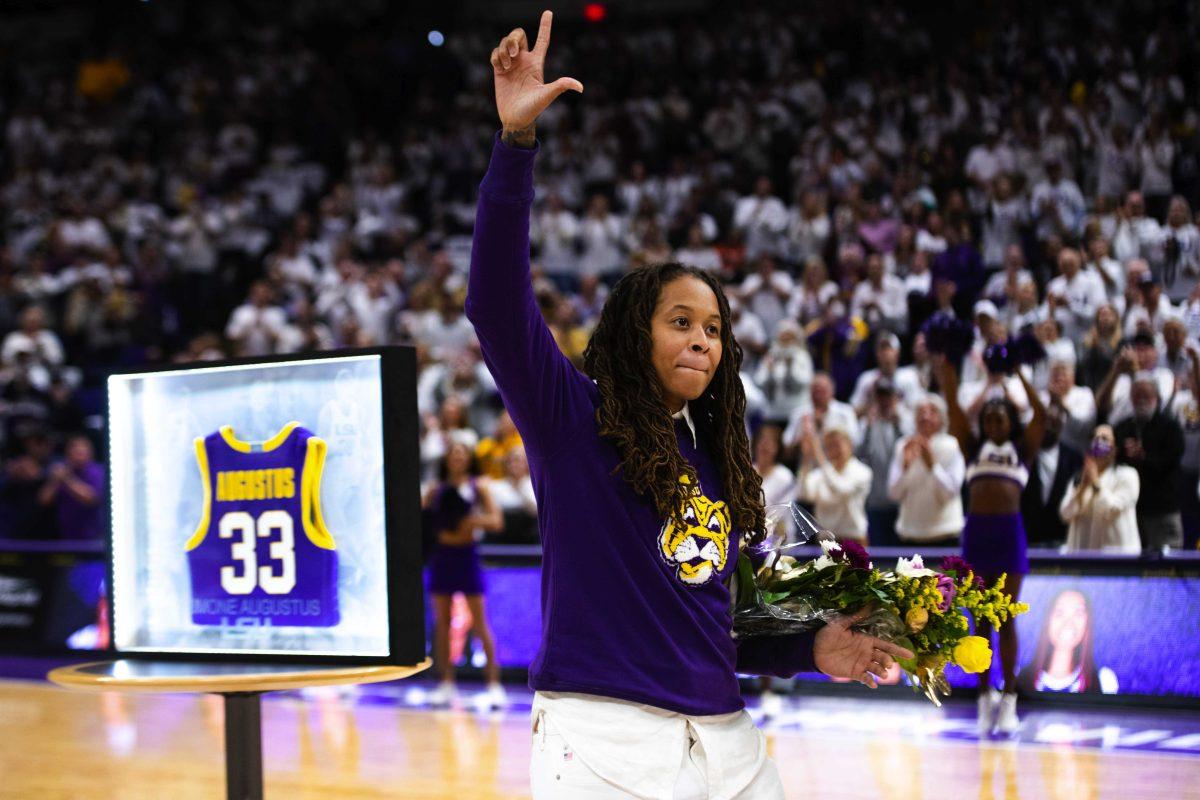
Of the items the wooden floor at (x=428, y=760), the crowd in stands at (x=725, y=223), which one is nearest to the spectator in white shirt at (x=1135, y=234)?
the crowd in stands at (x=725, y=223)

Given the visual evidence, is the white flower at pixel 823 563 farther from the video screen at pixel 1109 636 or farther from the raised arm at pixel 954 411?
the raised arm at pixel 954 411

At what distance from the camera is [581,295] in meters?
11.6

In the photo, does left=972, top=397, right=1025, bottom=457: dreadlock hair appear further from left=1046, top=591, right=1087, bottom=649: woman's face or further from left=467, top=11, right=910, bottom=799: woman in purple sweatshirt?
left=467, top=11, right=910, bottom=799: woman in purple sweatshirt

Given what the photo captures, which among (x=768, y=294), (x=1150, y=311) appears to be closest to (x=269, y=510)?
(x=1150, y=311)

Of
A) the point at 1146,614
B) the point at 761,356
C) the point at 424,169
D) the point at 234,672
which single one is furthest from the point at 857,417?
the point at 424,169

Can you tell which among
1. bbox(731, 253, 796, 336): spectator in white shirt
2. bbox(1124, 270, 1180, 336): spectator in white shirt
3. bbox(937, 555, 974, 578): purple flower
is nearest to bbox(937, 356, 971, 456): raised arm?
bbox(1124, 270, 1180, 336): spectator in white shirt

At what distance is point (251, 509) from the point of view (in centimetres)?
318

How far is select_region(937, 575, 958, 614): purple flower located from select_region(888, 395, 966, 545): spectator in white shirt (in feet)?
18.3

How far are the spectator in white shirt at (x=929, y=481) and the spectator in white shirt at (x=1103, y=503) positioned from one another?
0.62 m

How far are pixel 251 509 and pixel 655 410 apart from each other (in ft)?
3.89

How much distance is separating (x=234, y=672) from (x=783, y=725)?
483 centimetres

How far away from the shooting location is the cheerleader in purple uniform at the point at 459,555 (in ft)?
27.9

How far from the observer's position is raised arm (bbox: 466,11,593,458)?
222 centimetres

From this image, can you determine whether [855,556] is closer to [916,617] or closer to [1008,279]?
[916,617]
